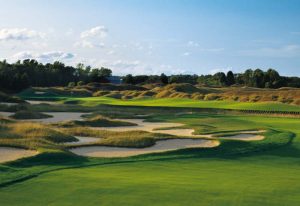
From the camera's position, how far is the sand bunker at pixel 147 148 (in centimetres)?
2448

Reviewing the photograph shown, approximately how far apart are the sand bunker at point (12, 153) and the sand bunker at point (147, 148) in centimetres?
262

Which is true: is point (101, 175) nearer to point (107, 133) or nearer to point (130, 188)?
point (130, 188)

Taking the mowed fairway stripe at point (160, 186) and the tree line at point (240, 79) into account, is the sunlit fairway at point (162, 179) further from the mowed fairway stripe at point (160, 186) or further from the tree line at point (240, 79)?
the tree line at point (240, 79)

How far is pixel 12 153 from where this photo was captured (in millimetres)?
22531

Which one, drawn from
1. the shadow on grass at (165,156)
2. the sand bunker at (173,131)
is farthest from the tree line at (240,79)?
the shadow on grass at (165,156)

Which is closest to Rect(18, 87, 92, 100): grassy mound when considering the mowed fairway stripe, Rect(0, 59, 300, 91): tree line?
Rect(0, 59, 300, 91): tree line

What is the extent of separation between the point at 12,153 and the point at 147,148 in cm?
725

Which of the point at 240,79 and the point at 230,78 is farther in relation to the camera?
the point at 240,79

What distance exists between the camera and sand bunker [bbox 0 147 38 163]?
21.0 meters

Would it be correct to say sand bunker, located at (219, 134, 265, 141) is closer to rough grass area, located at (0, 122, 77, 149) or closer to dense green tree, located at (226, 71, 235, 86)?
rough grass area, located at (0, 122, 77, 149)

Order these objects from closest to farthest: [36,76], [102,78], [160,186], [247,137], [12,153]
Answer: [160,186] → [12,153] → [247,137] → [36,76] → [102,78]

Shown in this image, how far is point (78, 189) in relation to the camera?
14.5m

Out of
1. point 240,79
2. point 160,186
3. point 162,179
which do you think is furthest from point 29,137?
point 240,79

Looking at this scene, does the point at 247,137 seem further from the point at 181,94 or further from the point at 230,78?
the point at 230,78
